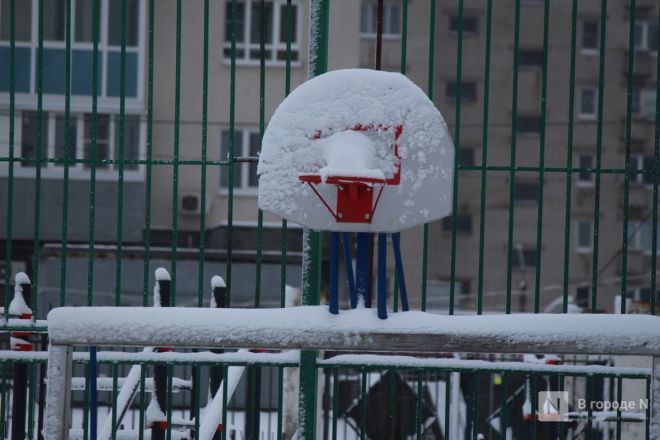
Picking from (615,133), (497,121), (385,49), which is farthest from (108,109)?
(615,133)

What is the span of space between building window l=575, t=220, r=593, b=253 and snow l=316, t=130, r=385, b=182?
26.4 m

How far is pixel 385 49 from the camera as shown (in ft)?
92.4

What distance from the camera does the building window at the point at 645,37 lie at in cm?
3016

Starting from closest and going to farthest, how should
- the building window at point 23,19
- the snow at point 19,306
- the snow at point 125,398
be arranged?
the snow at point 19,306 < the snow at point 125,398 < the building window at point 23,19

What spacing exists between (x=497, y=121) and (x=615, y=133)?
12.0 feet

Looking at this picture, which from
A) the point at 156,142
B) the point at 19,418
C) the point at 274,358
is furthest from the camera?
the point at 156,142

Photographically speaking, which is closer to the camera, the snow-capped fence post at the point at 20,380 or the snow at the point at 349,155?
the snow at the point at 349,155

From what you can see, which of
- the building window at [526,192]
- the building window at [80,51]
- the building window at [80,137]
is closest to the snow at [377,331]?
the building window at [80,51]

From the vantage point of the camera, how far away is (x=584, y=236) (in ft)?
97.8

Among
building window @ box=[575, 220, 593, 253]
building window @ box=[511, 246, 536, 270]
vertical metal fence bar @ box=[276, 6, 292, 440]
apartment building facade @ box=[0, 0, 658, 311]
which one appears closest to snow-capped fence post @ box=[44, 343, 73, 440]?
vertical metal fence bar @ box=[276, 6, 292, 440]

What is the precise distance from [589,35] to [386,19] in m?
6.58

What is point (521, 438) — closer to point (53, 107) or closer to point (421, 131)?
point (421, 131)

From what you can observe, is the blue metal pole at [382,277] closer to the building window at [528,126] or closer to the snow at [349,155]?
the snow at [349,155]

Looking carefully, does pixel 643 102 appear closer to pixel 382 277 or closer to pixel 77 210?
pixel 77 210
